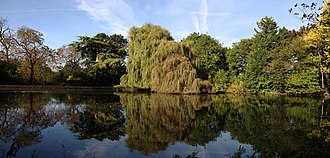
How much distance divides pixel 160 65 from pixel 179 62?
6.09ft

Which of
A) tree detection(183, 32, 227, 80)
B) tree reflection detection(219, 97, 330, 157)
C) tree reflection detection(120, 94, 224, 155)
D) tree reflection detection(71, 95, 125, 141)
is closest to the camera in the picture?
tree reflection detection(219, 97, 330, 157)

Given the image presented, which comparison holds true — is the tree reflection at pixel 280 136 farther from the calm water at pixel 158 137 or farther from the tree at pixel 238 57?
the tree at pixel 238 57

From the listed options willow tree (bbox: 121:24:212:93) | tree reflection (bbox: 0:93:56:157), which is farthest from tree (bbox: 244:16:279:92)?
tree reflection (bbox: 0:93:56:157)

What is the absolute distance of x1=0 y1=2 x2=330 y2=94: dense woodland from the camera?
1001 inches

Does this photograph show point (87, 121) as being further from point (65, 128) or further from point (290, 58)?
point (290, 58)

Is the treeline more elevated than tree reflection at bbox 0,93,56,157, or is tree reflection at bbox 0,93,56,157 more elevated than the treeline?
the treeline

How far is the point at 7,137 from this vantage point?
23.0 feet

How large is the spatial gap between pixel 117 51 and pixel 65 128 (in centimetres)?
3653

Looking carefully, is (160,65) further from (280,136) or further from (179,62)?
(280,136)

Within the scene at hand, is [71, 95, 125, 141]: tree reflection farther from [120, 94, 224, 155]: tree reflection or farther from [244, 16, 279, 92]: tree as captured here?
[244, 16, 279, 92]: tree

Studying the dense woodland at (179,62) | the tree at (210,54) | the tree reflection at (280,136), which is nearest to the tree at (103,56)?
the dense woodland at (179,62)

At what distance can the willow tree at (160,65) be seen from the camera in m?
24.8

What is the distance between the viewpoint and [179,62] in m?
25.2

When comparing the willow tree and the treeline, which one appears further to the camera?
the treeline
